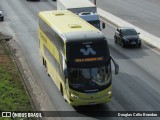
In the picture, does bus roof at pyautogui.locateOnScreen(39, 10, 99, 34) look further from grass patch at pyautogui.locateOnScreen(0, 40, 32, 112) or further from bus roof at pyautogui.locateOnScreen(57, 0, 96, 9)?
bus roof at pyautogui.locateOnScreen(57, 0, 96, 9)

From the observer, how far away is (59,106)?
2448 cm

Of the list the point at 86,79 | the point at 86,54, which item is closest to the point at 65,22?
the point at 86,54

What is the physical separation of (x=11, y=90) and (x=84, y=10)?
609 inches

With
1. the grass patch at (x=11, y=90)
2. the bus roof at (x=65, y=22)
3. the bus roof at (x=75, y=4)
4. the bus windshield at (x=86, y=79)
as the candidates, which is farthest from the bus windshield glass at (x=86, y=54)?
the bus roof at (x=75, y=4)

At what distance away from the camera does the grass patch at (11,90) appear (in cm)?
2320

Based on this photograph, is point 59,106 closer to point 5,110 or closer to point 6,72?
point 5,110

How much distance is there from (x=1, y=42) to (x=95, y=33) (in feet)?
59.4

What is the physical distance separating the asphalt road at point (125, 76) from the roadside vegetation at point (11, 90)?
1699mm

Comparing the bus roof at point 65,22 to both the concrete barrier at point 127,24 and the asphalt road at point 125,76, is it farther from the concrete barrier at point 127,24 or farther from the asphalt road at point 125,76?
the concrete barrier at point 127,24

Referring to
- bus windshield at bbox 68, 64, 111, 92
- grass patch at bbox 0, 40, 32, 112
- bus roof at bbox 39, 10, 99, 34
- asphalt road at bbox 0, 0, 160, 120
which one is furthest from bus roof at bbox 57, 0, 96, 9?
bus windshield at bbox 68, 64, 111, 92

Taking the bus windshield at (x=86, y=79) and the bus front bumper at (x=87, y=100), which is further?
the bus front bumper at (x=87, y=100)

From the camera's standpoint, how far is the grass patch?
23.2 m

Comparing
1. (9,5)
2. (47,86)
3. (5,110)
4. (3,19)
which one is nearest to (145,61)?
(47,86)

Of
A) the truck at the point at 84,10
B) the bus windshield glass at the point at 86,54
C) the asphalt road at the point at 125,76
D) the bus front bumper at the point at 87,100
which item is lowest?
the asphalt road at the point at 125,76
